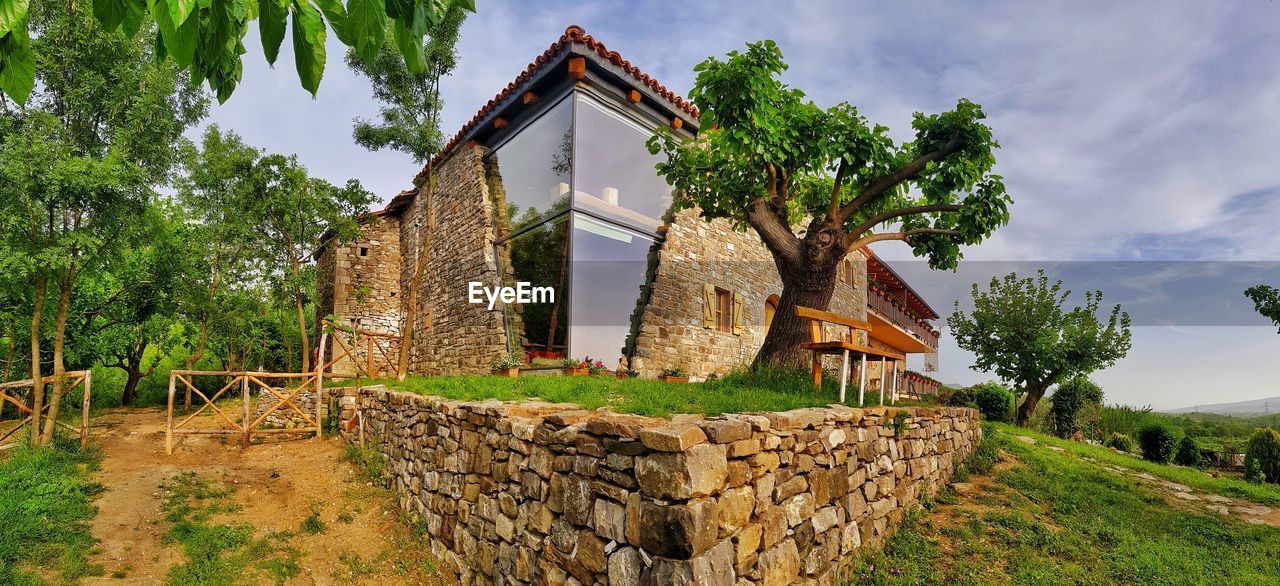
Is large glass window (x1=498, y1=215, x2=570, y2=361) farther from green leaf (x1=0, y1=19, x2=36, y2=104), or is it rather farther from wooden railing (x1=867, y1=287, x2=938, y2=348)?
wooden railing (x1=867, y1=287, x2=938, y2=348)

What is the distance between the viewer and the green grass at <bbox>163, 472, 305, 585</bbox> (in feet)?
Result: 17.5

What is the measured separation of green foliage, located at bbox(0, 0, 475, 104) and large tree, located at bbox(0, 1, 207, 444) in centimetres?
746

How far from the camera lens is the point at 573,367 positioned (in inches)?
372

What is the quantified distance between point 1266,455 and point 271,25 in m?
14.3

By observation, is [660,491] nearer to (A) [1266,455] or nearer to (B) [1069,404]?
(A) [1266,455]

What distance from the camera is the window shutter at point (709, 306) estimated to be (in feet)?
39.7

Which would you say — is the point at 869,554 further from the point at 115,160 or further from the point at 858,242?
the point at 115,160

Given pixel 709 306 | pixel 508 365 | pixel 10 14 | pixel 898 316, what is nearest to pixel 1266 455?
pixel 709 306

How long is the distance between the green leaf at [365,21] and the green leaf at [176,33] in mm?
417

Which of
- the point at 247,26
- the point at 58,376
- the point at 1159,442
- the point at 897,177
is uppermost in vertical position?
the point at 897,177

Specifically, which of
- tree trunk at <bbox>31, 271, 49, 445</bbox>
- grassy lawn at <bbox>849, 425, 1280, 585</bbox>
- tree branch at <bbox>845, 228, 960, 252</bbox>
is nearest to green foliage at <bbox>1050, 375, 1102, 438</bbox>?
grassy lawn at <bbox>849, 425, 1280, 585</bbox>

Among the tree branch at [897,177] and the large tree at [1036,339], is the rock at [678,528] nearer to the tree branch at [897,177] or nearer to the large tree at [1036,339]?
the tree branch at [897,177]

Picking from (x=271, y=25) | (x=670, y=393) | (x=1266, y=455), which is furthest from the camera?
(x=1266, y=455)

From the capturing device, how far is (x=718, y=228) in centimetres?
1316
